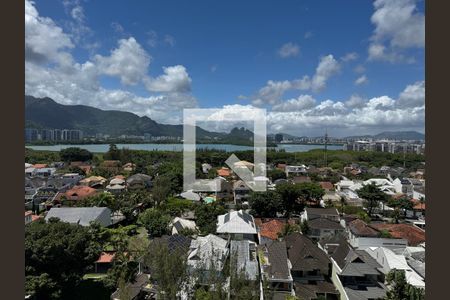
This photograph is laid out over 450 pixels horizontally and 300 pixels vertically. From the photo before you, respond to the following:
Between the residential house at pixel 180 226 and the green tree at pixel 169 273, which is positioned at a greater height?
the green tree at pixel 169 273

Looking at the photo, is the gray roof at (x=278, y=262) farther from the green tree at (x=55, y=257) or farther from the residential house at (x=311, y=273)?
the green tree at (x=55, y=257)

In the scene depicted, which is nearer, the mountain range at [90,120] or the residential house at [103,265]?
the residential house at [103,265]

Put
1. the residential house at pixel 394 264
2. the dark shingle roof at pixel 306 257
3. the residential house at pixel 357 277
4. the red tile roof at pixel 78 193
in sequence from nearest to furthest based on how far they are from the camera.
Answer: the residential house at pixel 357 277
the residential house at pixel 394 264
the dark shingle roof at pixel 306 257
the red tile roof at pixel 78 193

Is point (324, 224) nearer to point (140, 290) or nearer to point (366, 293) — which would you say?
point (366, 293)

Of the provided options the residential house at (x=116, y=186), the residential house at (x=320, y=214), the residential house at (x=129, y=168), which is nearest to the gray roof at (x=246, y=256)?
the residential house at (x=320, y=214)

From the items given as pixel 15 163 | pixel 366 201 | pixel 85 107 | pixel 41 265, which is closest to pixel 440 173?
pixel 15 163

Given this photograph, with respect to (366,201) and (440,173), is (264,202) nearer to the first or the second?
(366,201)

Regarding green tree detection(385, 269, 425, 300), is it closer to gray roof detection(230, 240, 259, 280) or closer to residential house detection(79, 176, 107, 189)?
gray roof detection(230, 240, 259, 280)
